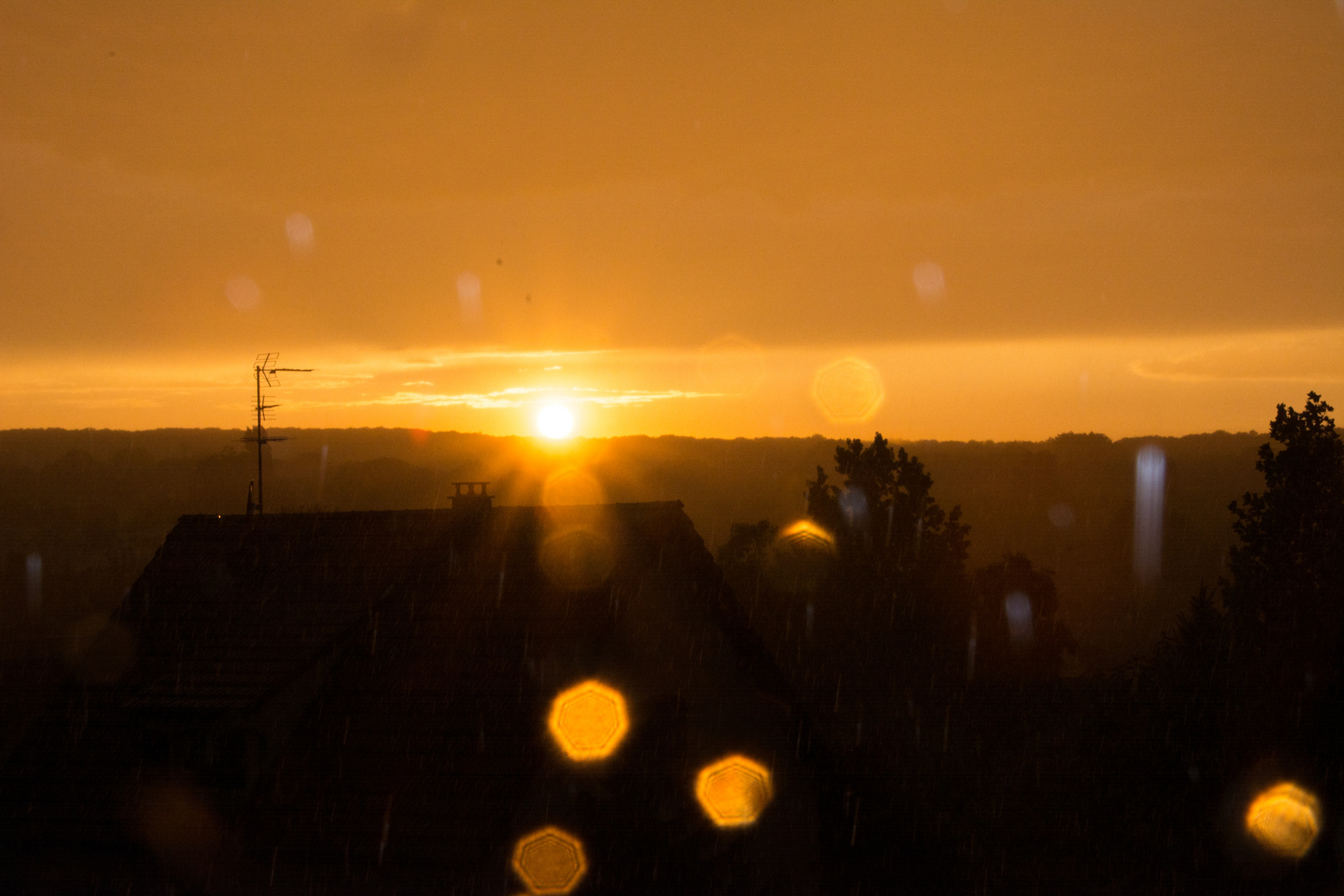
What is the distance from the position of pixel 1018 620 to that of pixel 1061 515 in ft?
319

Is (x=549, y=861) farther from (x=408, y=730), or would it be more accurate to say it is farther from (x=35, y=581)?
(x=35, y=581)

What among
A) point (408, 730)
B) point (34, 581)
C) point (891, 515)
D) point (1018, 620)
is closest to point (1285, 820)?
point (408, 730)

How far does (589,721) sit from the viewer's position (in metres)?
12.9

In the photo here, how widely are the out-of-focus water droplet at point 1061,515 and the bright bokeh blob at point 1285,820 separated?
389ft

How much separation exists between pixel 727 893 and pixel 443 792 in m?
3.62

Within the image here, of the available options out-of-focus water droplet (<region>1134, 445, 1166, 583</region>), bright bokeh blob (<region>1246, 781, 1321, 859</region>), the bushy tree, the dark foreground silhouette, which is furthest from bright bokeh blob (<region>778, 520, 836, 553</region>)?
out-of-focus water droplet (<region>1134, 445, 1166, 583</region>)

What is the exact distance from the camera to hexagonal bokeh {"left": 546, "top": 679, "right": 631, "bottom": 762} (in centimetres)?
1255

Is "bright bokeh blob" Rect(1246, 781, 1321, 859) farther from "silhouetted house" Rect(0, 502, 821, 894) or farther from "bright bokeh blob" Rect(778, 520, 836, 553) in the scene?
"bright bokeh blob" Rect(778, 520, 836, 553)

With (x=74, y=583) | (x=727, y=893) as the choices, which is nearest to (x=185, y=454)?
(x=74, y=583)

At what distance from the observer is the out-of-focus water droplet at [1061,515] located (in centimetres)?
13938

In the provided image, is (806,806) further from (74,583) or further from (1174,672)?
(74,583)

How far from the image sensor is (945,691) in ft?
137

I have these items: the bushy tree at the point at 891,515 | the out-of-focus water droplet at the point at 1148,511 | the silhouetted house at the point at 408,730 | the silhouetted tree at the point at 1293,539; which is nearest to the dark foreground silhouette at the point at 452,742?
the silhouetted house at the point at 408,730

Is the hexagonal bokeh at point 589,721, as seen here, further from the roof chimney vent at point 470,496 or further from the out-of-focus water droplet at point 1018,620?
the out-of-focus water droplet at point 1018,620
